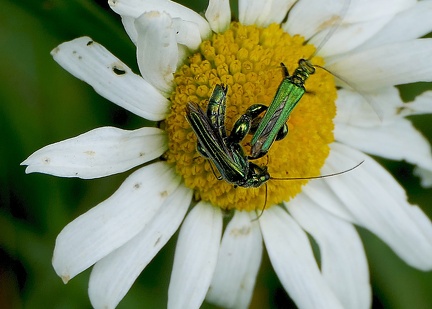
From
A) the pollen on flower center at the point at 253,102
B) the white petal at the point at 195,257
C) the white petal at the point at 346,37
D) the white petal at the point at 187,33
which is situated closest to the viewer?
the white petal at the point at 187,33

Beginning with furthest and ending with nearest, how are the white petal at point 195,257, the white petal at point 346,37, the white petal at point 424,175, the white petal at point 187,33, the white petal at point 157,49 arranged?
1. the white petal at point 424,175
2. the white petal at point 346,37
3. the white petal at point 195,257
4. the white petal at point 187,33
5. the white petal at point 157,49

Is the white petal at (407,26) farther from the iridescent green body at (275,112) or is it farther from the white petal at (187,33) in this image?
the white petal at (187,33)

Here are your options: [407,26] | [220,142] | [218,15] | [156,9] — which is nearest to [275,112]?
[220,142]

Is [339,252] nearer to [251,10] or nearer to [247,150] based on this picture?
[247,150]

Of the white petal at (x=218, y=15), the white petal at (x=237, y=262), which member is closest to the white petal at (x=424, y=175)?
the white petal at (x=237, y=262)

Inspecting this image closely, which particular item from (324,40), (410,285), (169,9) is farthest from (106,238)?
(410,285)

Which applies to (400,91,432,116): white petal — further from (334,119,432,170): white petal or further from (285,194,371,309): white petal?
(285,194,371,309): white petal

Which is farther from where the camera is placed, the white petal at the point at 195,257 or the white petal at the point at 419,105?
the white petal at the point at 419,105
